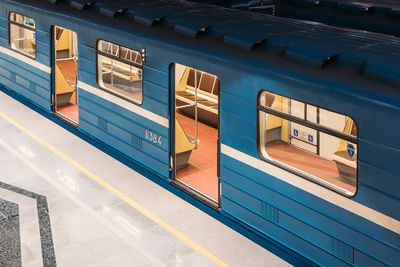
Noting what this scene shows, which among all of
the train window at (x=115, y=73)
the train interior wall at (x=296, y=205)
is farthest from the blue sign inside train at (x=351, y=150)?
the train window at (x=115, y=73)

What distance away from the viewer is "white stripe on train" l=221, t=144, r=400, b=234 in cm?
495

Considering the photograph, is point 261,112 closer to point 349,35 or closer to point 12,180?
point 349,35

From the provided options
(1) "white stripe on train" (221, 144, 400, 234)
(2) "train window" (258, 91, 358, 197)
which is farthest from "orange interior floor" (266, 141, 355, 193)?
(1) "white stripe on train" (221, 144, 400, 234)

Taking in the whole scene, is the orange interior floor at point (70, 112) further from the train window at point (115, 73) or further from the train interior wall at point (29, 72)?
the train window at point (115, 73)

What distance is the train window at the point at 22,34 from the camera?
404 inches

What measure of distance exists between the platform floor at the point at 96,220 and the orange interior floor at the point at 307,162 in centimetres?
107

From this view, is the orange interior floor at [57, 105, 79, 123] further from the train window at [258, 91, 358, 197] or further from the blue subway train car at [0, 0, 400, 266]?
the train window at [258, 91, 358, 197]

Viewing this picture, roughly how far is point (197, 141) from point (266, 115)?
98.9 inches

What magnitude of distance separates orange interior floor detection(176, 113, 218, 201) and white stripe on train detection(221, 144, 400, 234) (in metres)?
1.20

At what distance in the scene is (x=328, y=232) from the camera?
5430 mm

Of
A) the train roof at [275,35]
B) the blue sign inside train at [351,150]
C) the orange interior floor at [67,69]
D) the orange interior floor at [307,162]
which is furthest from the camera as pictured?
the orange interior floor at [67,69]

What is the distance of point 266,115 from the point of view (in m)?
6.06

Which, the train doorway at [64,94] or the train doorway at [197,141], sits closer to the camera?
the train doorway at [197,141]

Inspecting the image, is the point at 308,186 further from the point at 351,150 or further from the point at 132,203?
the point at 132,203
